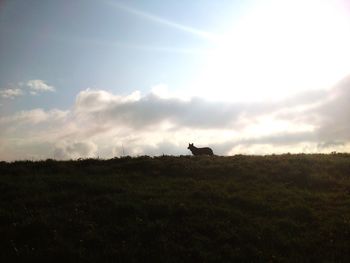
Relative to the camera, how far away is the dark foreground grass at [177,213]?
53.3 ft

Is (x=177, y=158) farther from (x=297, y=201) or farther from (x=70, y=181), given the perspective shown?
(x=297, y=201)

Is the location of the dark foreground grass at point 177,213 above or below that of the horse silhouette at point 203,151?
below

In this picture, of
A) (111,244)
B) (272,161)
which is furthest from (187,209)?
(272,161)

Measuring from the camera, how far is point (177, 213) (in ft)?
66.3

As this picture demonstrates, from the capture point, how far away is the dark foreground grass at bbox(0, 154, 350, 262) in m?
16.2

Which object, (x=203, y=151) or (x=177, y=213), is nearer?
(x=177, y=213)

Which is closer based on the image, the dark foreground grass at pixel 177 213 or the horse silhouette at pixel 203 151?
the dark foreground grass at pixel 177 213

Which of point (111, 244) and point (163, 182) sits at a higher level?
point (163, 182)

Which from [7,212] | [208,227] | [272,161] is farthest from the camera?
[272,161]

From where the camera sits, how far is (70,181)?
2642cm

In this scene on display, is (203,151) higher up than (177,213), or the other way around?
(203,151)

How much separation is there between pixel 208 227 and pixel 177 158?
53.9ft

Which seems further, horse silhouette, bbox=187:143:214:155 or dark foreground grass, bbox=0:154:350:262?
horse silhouette, bbox=187:143:214:155

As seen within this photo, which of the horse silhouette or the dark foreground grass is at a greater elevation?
the horse silhouette
